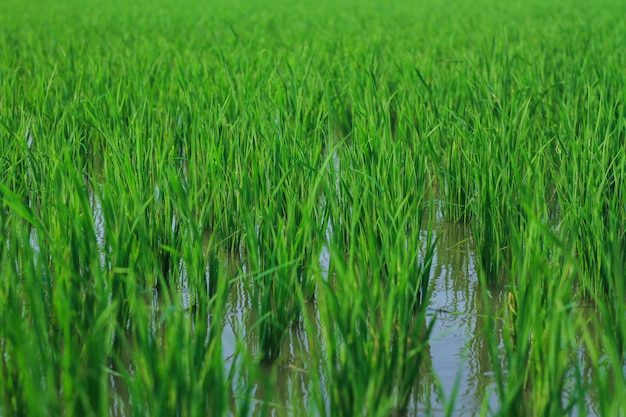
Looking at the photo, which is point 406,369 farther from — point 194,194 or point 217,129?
point 217,129

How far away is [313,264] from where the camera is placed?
2158 millimetres

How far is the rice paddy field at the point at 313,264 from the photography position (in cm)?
162

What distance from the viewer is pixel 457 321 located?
225 centimetres

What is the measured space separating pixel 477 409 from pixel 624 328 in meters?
0.32

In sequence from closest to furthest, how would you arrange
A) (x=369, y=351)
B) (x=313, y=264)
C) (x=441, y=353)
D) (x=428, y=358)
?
(x=369, y=351), (x=428, y=358), (x=441, y=353), (x=313, y=264)

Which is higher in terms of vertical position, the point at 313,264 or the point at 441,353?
the point at 313,264

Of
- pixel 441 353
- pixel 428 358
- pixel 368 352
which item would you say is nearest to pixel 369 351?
pixel 368 352

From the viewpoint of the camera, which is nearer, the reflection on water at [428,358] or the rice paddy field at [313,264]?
the rice paddy field at [313,264]

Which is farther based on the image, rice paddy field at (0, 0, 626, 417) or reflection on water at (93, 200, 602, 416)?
reflection on water at (93, 200, 602, 416)

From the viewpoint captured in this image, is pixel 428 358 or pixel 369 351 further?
pixel 428 358

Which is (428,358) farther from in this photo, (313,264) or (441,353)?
(313,264)

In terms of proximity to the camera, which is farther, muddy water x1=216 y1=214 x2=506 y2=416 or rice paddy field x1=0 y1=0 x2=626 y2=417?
muddy water x1=216 y1=214 x2=506 y2=416

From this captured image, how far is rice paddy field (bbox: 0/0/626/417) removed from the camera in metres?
1.62

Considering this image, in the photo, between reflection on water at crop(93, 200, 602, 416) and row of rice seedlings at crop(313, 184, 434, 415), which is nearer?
row of rice seedlings at crop(313, 184, 434, 415)
